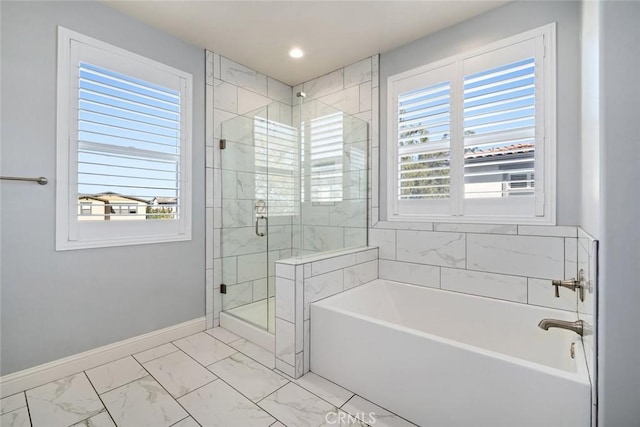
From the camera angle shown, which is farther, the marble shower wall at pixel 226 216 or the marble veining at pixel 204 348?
the marble shower wall at pixel 226 216

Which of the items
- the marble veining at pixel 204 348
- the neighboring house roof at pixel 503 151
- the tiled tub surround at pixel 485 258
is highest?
the neighboring house roof at pixel 503 151

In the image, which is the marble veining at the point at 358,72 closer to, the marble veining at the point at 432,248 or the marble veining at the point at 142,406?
the marble veining at the point at 432,248

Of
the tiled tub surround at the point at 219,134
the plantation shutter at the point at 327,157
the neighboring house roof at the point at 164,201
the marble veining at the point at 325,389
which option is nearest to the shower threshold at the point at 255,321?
the tiled tub surround at the point at 219,134

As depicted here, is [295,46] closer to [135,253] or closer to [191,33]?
[191,33]

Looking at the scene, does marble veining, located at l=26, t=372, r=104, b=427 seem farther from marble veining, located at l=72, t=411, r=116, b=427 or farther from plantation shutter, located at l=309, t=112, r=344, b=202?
plantation shutter, located at l=309, t=112, r=344, b=202

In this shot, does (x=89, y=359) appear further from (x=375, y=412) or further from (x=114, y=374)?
(x=375, y=412)

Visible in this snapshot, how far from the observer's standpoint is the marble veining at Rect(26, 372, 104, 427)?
4.95 feet

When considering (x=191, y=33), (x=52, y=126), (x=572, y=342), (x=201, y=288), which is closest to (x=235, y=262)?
(x=201, y=288)

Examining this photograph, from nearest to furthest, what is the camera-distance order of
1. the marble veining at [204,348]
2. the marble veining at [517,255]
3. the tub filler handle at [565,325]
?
the tub filler handle at [565,325]
the marble veining at [517,255]
the marble veining at [204,348]

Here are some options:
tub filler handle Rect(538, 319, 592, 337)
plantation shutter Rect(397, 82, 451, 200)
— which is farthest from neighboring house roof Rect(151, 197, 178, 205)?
tub filler handle Rect(538, 319, 592, 337)

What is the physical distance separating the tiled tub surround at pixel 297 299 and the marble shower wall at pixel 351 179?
0.87 feet

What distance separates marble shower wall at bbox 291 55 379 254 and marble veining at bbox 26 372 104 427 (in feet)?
5.33

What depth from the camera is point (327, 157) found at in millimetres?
2482

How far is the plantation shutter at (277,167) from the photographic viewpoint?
2.36m
